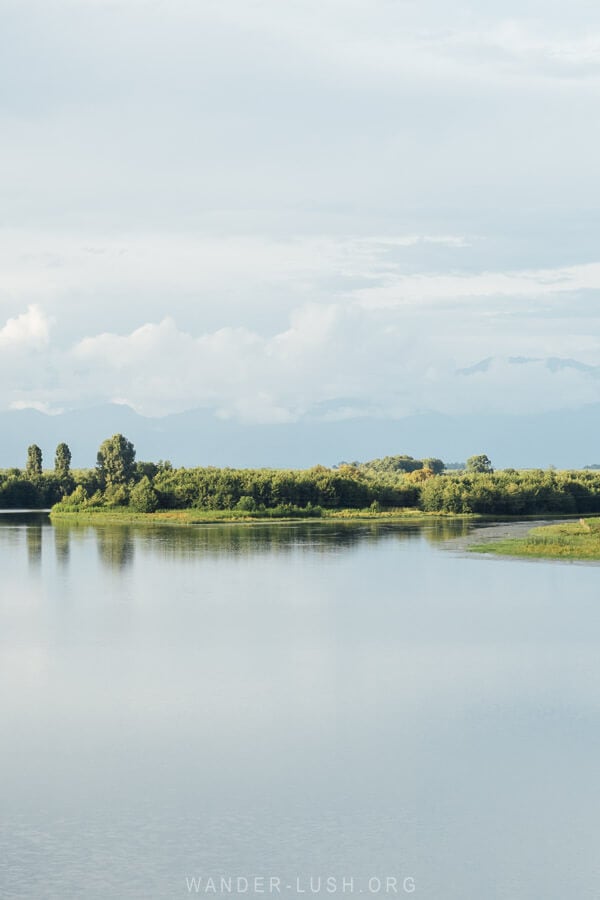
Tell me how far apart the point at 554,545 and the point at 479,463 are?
195 ft

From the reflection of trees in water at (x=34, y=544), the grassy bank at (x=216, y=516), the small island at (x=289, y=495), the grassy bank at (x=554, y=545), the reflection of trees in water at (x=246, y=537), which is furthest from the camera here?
the small island at (x=289, y=495)

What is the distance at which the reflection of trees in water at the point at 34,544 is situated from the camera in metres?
36.5

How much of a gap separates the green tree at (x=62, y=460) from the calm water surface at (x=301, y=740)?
56.1 metres

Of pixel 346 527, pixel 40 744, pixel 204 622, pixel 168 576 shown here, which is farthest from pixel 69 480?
pixel 40 744

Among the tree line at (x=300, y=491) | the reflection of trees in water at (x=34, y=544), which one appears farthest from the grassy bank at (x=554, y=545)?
the tree line at (x=300, y=491)

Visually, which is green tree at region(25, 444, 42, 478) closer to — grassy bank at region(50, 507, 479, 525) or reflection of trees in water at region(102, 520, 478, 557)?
grassy bank at region(50, 507, 479, 525)

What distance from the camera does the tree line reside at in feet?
213

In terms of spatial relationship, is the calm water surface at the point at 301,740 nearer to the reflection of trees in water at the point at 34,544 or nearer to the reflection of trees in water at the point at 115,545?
the reflection of trees in water at the point at 115,545

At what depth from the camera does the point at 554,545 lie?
3753 cm

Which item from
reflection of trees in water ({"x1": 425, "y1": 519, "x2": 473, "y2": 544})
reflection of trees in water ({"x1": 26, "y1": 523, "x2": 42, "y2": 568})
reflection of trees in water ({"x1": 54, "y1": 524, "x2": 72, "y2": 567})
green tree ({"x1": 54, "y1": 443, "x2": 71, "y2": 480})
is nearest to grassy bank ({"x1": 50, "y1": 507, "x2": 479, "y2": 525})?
reflection of trees in water ({"x1": 425, "y1": 519, "x2": 473, "y2": 544})

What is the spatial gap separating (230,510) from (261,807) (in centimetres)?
5225

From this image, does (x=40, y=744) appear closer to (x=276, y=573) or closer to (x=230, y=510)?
(x=276, y=573)

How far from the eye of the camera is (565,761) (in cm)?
1255

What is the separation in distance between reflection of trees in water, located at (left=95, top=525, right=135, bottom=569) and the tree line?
9.07 metres
